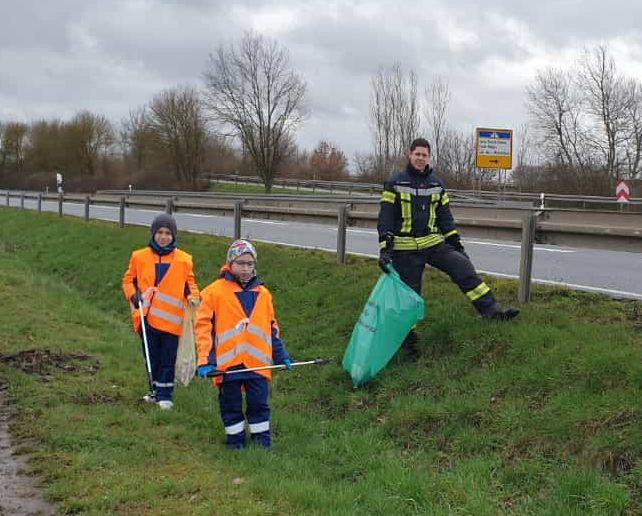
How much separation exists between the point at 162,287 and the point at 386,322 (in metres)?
1.96

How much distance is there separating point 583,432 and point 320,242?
8.77 meters

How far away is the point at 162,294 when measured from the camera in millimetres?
6254

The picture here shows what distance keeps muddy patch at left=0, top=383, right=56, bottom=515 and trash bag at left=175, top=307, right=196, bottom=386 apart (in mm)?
1520

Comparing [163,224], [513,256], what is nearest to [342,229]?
[513,256]

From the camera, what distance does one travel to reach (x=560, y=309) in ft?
22.0

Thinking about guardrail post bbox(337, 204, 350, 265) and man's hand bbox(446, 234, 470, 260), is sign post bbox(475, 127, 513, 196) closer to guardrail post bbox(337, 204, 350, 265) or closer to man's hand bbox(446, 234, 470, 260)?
guardrail post bbox(337, 204, 350, 265)

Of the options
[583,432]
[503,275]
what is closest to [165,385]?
[583,432]

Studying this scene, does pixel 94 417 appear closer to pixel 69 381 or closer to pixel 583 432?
pixel 69 381

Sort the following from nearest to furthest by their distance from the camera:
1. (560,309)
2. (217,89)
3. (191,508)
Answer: (191,508) < (560,309) < (217,89)

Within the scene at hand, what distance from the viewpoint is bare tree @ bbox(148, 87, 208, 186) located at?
52.6 metres

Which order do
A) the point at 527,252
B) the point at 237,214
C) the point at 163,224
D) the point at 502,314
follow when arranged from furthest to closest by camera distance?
the point at 237,214
the point at 527,252
the point at 502,314
the point at 163,224

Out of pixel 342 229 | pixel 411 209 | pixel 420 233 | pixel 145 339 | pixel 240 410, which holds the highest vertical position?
pixel 411 209

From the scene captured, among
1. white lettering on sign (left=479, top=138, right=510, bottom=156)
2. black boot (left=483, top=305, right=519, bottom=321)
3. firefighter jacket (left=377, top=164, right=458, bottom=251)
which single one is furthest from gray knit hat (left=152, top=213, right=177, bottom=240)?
white lettering on sign (left=479, top=138, right=510, bottom=156)

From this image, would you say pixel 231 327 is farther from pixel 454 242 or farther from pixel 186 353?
pixel 454 242
